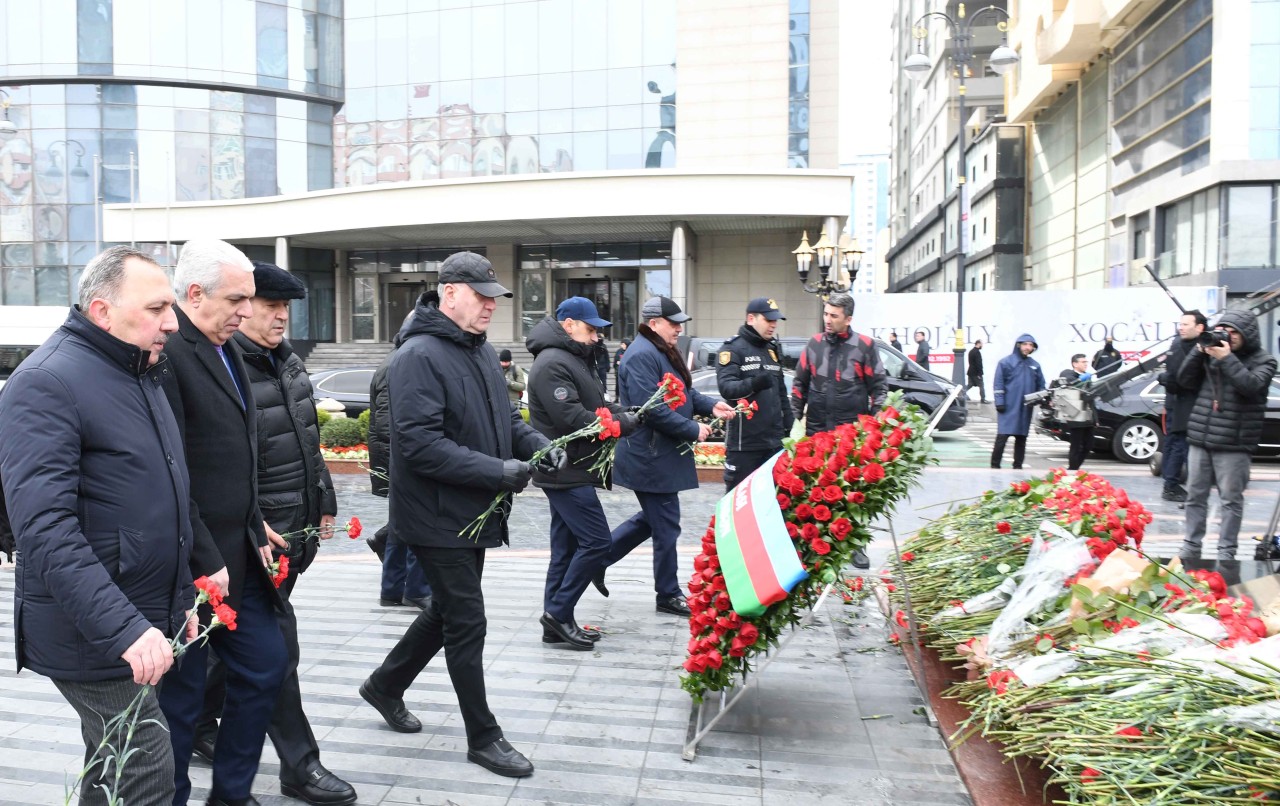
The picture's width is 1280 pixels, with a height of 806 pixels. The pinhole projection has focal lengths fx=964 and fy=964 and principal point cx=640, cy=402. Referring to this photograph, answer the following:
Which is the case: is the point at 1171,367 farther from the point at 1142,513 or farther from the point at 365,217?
the point at 365,217

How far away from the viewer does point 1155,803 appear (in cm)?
256

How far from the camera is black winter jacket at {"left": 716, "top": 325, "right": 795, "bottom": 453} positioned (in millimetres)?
6773

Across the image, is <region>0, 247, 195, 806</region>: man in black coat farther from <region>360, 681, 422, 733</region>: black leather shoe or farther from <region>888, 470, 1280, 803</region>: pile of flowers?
<region>888, 470, 1280, 803</region>: pile of flowers

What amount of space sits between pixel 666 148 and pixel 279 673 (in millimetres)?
31853

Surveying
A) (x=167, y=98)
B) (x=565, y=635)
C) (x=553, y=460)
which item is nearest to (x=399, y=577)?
(x=565, y=635)

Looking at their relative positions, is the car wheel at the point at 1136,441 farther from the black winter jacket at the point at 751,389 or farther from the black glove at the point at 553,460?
the black glove at the point at 553,460

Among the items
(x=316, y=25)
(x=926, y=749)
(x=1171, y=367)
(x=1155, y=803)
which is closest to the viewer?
(x=1155, y=803)

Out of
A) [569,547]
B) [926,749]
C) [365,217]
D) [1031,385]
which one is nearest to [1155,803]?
[926,749]

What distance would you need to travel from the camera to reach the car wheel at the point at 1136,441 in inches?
543

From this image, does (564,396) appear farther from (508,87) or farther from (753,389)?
(508,87)

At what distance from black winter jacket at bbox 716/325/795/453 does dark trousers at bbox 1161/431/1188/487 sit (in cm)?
539

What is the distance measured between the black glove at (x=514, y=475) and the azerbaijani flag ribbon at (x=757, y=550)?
3.00 ft

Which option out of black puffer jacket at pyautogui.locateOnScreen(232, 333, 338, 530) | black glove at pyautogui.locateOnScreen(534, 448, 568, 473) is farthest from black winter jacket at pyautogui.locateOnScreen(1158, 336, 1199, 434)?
black puffer jacket at pyautogui.locateOnScreen(232, 333, 338, 530)

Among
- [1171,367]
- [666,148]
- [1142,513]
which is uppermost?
[666,148]
